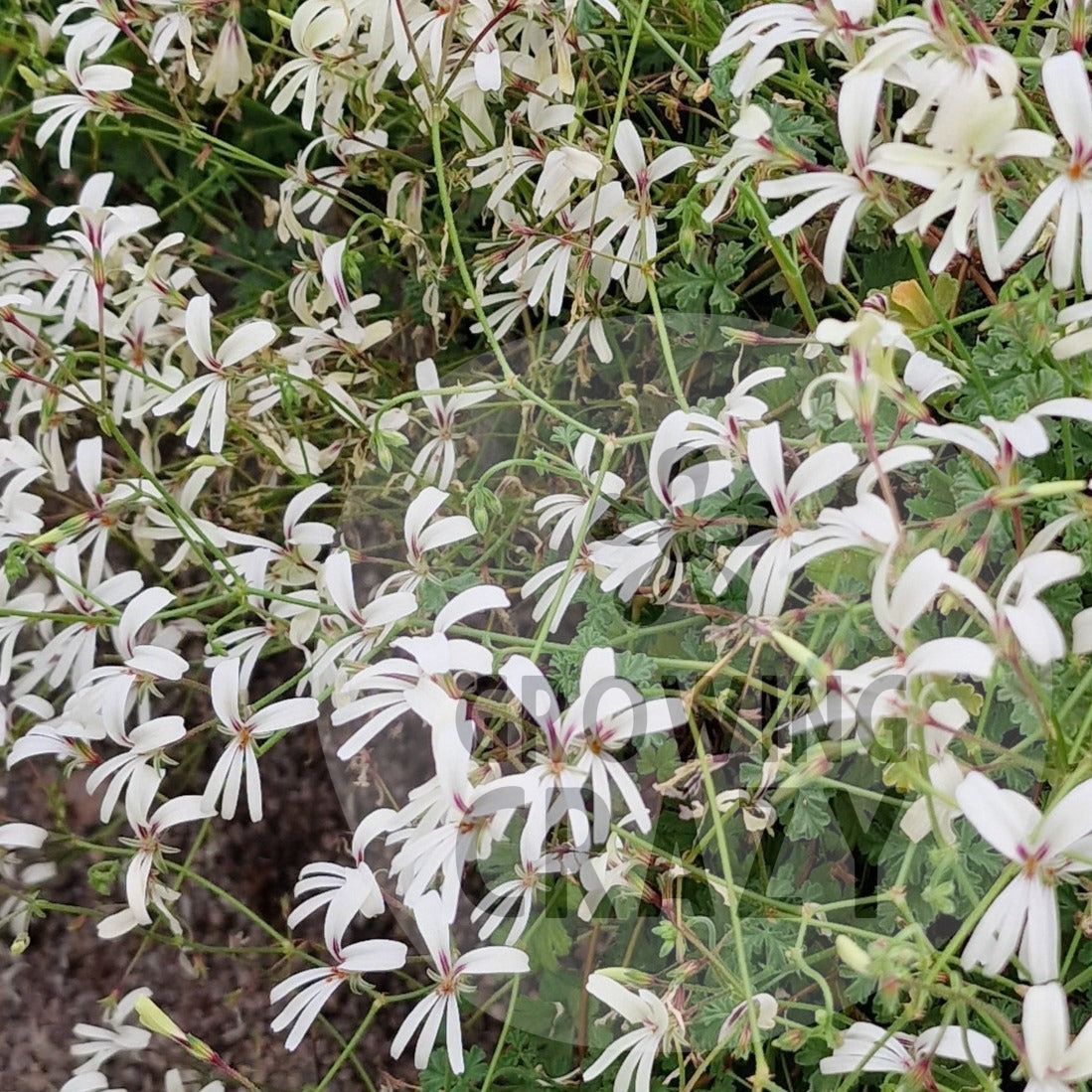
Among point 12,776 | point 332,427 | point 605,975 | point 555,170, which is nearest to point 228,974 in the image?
point 12,776

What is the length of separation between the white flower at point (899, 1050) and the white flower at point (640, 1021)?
0.32 feet

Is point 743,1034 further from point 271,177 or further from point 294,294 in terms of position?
point 271,177

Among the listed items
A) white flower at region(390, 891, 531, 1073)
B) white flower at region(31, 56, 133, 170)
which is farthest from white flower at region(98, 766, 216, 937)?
white flower at region(31, 56, 133, 170)

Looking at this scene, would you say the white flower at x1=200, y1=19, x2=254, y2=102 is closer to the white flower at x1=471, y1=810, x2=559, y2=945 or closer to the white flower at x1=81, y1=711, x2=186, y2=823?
the white flower at x1=81, y1=711, x2=186, y2=823

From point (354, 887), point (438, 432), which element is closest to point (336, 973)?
point (354, 887)

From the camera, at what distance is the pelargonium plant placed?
714 millimetres

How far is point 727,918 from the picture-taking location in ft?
3.09

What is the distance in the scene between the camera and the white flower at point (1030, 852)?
2.01 ft

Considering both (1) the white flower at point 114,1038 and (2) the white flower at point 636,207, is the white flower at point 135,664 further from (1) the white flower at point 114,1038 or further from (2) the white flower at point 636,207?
(2) the white flower at point 636,207

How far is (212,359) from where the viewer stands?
108 cm

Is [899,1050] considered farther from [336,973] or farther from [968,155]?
[968,155]

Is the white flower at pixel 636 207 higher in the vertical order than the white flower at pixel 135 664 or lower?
higher

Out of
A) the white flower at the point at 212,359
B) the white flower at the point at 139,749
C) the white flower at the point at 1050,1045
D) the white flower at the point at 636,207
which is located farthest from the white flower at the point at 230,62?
the white flower at the point at 1050,1045

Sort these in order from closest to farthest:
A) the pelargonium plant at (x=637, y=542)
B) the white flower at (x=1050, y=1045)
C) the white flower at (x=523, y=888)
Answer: the white flower at (x=1050, y=1045)
the pelargonium plant at (x=637, y=542)
the white flower at (x=523, y=888)
